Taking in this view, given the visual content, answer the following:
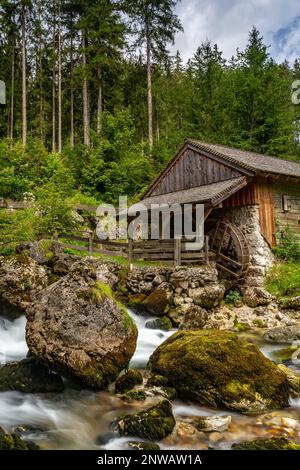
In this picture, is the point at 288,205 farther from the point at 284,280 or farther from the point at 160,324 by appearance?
the point at 160,324

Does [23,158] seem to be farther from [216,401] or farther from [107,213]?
[216,401]

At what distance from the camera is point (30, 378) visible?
670 cm

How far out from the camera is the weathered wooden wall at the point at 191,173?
16578mm

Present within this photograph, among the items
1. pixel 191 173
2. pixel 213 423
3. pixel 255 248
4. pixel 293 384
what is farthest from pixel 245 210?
pixel 213 423

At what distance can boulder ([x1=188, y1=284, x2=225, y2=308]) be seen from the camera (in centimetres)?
1247

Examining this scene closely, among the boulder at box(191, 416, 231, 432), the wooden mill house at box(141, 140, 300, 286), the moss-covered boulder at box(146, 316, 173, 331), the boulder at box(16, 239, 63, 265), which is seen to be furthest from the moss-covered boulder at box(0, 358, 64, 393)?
the wooden mill house at box(141, 140, 300, 286)

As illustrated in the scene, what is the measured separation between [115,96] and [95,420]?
29.1 metres

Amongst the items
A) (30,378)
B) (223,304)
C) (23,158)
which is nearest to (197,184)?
(223,304)

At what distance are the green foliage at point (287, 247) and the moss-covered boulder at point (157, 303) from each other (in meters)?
5.75

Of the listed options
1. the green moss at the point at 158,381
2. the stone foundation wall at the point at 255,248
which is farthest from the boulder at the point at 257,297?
the green moss at the point at 158,381

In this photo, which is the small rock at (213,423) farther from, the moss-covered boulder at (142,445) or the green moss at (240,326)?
the green moss at (240,326)

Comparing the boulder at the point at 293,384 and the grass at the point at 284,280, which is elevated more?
the grass at the point at 284,280

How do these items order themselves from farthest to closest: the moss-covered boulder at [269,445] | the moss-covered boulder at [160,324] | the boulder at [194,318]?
the boulder at [194,318] < the moss-covered boulder at [160,324] < the moss-covered boulder at [269,445]

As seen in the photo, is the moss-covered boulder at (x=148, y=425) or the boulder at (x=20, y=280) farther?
the boulder at (x=20, y=280)
